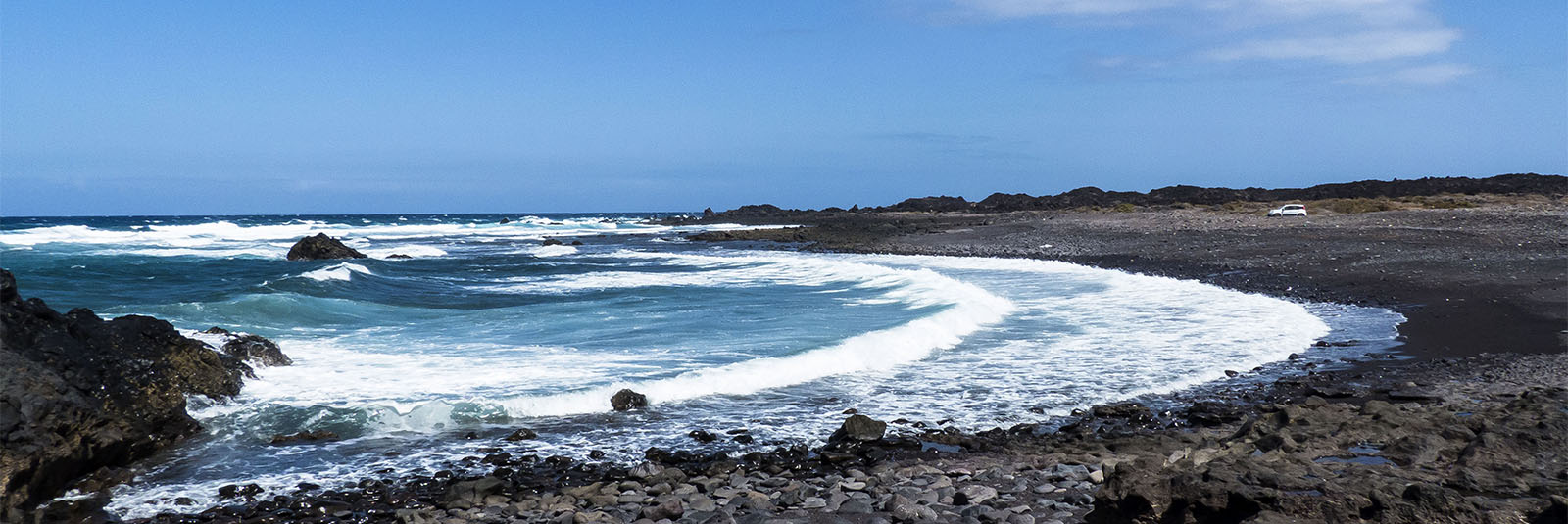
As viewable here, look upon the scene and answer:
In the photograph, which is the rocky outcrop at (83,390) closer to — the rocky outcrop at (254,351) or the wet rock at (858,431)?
the rocky outcrop at (254,351)

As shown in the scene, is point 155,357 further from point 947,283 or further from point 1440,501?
point 947,283

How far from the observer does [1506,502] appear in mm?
4160

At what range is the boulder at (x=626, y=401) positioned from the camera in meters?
9.20

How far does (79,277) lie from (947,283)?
22609mm

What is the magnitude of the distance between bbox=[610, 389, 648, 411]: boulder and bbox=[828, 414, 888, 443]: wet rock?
2240 mm

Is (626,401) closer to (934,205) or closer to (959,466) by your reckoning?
(959,466)

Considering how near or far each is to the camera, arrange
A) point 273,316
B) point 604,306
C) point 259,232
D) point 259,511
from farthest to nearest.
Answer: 1. point 259,232
2. point 604,306
3. point 273,316
4. point 259,511

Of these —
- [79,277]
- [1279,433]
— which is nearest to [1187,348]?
[1279,433]

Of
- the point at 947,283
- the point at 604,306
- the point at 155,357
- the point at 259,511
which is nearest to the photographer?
the point at 259,511

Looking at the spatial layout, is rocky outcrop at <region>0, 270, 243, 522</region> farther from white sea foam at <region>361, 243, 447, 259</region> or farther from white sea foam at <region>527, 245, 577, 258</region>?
white sea foam at <region>361, 243, 447, 259</region>

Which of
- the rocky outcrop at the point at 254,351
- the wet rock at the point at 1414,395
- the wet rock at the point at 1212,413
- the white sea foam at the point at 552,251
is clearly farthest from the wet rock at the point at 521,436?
the white sea foam at the point at 552,251

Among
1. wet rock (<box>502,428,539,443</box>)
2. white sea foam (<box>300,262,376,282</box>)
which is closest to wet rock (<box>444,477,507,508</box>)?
wet rock (<box>502,428,539,443</box>)

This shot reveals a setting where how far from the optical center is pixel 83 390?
7.63 metres

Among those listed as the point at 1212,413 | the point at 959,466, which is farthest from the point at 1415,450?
the point at 959,466
